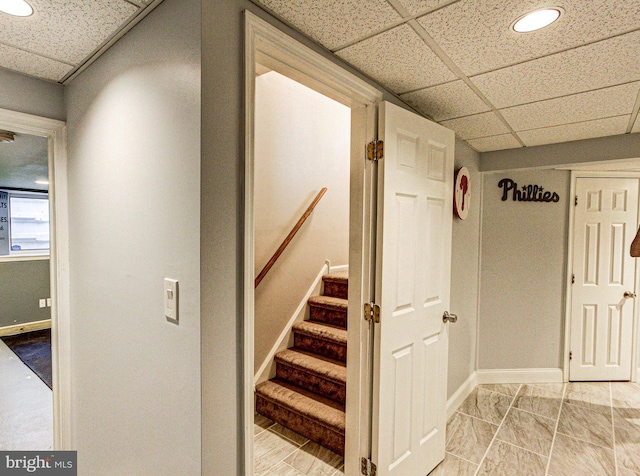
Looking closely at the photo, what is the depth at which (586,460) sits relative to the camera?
85.7 inches

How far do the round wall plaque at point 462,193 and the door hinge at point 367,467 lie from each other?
1.73 m

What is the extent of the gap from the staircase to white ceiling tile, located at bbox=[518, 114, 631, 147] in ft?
6.12

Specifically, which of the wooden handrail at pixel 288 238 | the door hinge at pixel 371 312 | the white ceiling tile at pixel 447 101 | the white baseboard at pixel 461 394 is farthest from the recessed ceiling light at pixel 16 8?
the white baseboard at pixel 461 394

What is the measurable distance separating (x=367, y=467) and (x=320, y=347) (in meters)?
1.11

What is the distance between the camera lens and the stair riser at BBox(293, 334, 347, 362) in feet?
8.61

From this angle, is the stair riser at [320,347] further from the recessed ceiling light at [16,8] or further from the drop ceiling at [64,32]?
the recessed ceiling light at [16,8]

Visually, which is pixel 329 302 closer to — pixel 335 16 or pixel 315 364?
pixel 315 364

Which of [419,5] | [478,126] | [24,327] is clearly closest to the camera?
[419,5]

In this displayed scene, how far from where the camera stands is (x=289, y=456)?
214 centimetres

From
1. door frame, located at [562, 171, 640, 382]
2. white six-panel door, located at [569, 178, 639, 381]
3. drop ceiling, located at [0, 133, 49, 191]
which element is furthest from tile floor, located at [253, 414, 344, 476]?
white six-panel door, located at [569, 178, 639, 381]

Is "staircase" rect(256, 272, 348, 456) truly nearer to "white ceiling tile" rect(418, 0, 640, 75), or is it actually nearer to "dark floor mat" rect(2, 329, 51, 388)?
"white ceiling tile" rect(418, 0, 640, 75)

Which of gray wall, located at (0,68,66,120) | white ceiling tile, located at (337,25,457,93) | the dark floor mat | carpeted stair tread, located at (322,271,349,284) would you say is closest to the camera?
white ceiling tile, located at (337,25,457,93)

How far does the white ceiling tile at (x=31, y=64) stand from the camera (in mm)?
1386

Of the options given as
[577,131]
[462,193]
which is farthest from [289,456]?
[577,131]
